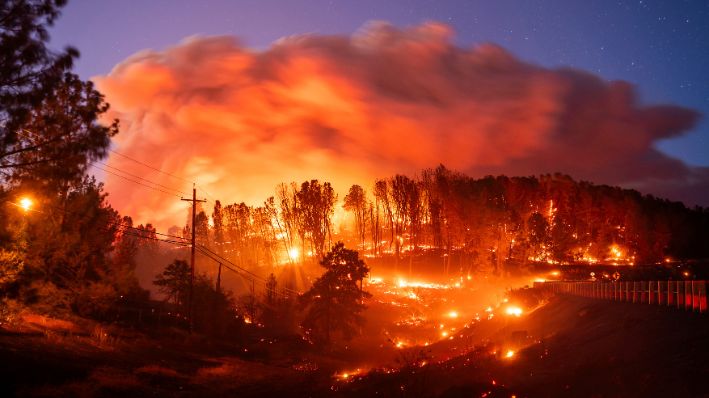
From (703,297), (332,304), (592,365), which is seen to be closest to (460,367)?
(592,365)

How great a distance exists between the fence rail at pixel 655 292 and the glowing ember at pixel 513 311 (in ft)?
18.6

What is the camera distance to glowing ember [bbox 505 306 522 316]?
4486 cm

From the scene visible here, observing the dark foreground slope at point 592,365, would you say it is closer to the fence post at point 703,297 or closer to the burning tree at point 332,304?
the fence post at point 703,297

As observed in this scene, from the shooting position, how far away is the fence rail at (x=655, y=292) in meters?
19.8

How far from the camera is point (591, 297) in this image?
119 ft

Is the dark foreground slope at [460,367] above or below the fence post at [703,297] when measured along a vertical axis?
below

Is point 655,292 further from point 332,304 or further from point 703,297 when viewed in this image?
point 332,304

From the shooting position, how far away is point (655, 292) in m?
24.7

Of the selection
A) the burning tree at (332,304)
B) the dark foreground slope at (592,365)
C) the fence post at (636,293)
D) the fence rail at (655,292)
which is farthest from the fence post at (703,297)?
the burning tree at (332,304)

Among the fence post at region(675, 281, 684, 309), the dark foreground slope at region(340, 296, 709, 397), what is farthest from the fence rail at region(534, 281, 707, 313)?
the dark foreground slope at region(340, 296, 709, 397)

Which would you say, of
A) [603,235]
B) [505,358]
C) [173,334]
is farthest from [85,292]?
[603,235]

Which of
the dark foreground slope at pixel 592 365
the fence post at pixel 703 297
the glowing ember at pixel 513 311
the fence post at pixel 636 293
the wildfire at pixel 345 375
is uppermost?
the fence post at pixel 703 297

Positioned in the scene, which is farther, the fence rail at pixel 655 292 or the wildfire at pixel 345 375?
the wildfire at pixel 345 375

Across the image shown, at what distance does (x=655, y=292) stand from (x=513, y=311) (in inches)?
864
